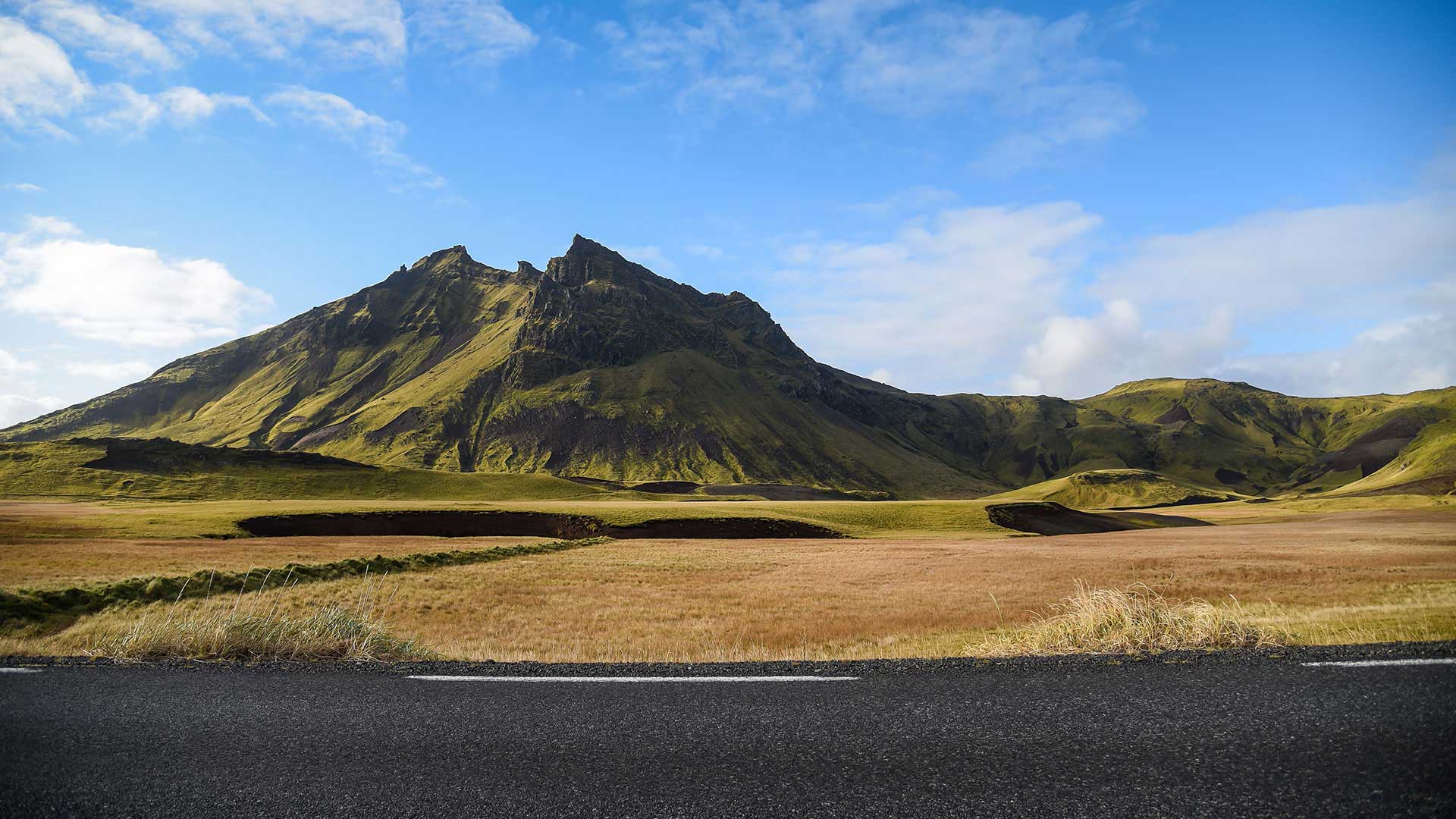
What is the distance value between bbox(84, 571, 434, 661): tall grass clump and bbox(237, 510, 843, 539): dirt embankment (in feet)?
232

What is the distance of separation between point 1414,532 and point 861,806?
88.9 meters

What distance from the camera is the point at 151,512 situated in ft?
275

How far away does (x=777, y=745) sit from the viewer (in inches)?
238

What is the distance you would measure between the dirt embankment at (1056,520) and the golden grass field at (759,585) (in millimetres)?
22383

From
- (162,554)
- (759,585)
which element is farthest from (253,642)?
(162,554)

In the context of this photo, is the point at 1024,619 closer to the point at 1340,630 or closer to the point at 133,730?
the point at 1340,630

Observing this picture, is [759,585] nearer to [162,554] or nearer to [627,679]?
[627,679]

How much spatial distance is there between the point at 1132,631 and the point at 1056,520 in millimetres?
110211

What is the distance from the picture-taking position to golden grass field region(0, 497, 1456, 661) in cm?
1919

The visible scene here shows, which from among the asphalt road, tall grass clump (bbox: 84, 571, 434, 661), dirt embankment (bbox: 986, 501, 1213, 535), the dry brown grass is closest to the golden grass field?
the dry brown grass

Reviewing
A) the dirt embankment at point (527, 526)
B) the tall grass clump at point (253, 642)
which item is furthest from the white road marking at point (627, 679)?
the dirt embankment at point (527, 526)

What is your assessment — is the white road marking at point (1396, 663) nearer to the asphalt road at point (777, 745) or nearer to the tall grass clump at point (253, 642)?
the asphalt road at point (777, 745)

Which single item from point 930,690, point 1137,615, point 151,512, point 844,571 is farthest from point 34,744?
point 151,512

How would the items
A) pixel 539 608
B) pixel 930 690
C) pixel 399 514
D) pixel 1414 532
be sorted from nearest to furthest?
pixel 930 690 < pixel 539 608 < pixel 1414 532 < pixel 399 514
